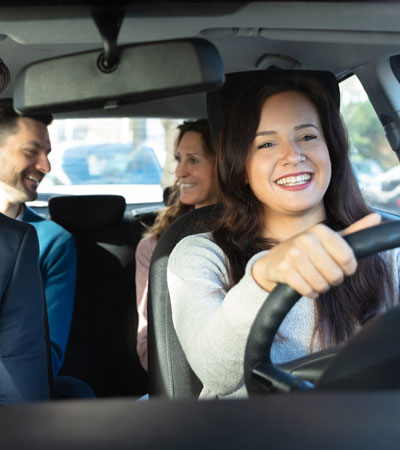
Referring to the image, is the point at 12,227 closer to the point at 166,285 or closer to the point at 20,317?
the point at 20,317

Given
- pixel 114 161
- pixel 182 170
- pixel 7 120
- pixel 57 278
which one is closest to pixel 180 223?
pixel 57 278

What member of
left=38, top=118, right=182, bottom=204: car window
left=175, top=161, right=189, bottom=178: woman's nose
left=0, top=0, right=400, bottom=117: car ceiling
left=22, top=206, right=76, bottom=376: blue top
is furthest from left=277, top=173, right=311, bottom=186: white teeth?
left=38, top=118, right=182, bottom=204: car window

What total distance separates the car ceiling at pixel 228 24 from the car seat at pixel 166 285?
0.10m

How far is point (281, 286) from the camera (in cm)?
101

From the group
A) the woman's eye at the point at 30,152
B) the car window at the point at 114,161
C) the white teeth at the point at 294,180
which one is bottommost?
the white teeth at the point at 294,180

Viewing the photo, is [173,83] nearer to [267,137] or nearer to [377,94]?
[267,137]

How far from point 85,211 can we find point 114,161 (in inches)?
127

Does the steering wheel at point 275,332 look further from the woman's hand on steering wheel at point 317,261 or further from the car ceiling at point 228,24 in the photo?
the car ceiling at point 228,24

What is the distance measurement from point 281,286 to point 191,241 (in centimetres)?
79

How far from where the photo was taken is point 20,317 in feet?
5.68

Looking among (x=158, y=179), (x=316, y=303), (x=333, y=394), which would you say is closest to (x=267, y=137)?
(x=316, y=303)

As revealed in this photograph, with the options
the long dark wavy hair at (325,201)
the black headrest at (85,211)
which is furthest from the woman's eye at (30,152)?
the long dark wavy hair at (325,201)

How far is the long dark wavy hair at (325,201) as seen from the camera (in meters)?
1.69

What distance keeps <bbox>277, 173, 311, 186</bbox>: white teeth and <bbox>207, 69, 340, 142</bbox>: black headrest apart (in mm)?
297
